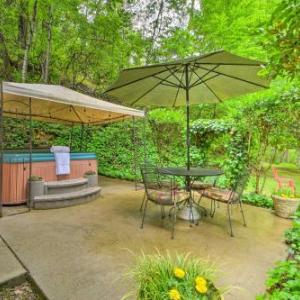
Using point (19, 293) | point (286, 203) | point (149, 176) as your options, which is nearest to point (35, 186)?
point (149, 176)

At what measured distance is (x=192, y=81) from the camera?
4156 millimetres

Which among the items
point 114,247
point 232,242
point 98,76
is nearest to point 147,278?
point 114,247

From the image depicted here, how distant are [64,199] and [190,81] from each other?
3.12 m

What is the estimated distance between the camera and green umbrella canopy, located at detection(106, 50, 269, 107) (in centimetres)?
285

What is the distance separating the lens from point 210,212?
166 inches

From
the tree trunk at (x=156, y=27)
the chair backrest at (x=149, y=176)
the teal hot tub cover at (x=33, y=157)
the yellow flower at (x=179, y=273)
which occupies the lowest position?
the yellow flower at (x=179, y=273)

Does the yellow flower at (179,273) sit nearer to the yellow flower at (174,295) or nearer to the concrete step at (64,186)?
the yellow flower at (174,295)

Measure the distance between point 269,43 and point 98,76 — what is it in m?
9.66

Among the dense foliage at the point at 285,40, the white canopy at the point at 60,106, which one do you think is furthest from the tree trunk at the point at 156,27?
the dense foliage at the point at 285,40

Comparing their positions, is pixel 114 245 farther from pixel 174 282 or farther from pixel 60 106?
pixel 60 106

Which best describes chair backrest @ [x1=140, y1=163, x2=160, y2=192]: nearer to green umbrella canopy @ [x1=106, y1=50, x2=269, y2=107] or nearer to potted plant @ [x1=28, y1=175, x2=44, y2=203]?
green umbrella canopy @ [x1=106, y1=50, x2=269, y2=107]

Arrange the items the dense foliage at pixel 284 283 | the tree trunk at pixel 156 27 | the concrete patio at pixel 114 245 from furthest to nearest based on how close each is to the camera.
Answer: the tree trunk at pixel 156 27, the concrete patio at pixel 114 245, the dense foliage at pixel 284 283

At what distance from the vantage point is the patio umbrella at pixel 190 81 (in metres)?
2.86

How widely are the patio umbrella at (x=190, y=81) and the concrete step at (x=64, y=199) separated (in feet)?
6.64
